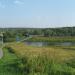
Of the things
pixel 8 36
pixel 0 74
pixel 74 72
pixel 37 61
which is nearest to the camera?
pixel 74 72

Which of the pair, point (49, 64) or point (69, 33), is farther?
point (69, 33)

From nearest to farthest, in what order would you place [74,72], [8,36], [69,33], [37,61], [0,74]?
[74,72]
[0,74]
[37,61]
[8,36]
[69,33]

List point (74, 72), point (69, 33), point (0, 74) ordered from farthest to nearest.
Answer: point (69, 33), point (0, 74), point (74, 72)

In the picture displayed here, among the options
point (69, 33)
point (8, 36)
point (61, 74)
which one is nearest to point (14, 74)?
point (61, 74)

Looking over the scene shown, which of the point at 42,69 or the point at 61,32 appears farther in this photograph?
the point at 61,32

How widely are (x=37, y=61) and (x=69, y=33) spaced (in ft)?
393

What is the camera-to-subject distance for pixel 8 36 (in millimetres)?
89750

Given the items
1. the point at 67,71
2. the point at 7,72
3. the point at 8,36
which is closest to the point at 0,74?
the point at 7,72

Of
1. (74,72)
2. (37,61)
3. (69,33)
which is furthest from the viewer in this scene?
(69,33)

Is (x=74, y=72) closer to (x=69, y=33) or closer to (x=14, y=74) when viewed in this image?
(x=14, y=74)

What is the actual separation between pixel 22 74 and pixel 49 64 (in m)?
2.31

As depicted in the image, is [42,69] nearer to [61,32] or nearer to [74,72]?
[74,72]

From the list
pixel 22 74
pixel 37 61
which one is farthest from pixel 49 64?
→ pixel 22 74

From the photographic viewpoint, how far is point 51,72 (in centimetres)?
1588
